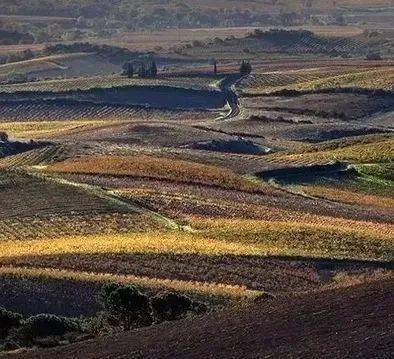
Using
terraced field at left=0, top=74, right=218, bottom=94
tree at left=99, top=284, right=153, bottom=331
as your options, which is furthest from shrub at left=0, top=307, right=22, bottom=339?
terraced field at left=0, top=74, right=218, bottom=94

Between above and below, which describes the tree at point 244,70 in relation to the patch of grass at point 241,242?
below

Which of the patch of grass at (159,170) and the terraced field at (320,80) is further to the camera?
the terraced field at (320,80)

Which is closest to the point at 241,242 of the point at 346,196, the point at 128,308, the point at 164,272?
the point at 164,272

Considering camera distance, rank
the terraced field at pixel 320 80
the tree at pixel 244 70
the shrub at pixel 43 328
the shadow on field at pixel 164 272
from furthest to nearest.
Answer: the tree at pixel 244 70 → the terraced field at pixel 320 80 → the shadow on field at pixel 164 272 → the shrub at pixel 43 328

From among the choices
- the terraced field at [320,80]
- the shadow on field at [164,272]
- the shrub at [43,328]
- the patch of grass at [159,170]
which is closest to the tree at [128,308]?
the shrub at [43,328]

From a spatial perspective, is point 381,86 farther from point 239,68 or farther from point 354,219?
point 354,219

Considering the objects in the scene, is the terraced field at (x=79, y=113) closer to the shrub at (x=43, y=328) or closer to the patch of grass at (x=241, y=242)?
the patch of grass at (x=241, y=242)

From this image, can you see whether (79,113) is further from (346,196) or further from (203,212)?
(203,212)
